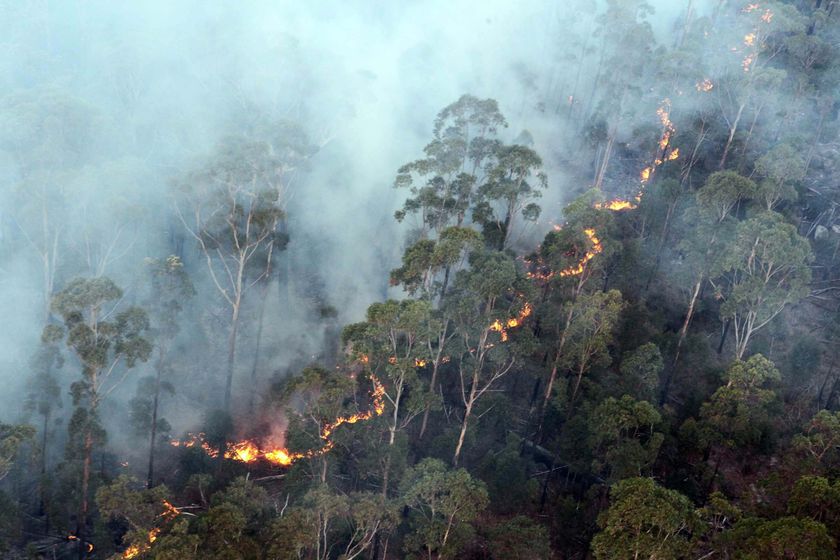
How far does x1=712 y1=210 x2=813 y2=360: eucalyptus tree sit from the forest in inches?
5.9

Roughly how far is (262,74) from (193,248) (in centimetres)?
1635

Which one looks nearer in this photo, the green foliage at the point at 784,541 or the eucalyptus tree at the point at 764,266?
the green foliage at the point at 784,541

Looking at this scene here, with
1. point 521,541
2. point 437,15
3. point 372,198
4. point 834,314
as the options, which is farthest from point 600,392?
point 437,15

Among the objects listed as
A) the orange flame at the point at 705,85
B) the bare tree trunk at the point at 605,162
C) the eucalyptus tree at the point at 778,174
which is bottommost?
the bare tree trunk at the point at 605,162

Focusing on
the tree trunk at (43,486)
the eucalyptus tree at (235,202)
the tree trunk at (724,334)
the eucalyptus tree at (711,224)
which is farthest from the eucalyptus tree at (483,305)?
the tree trunk at (43,486)

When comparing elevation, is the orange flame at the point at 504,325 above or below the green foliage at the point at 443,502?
above

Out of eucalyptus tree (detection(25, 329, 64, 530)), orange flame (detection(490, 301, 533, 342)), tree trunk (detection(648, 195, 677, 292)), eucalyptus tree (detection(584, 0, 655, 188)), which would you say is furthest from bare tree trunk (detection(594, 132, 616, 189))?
eucalyptus tree (detection(25, 329, 64, 530))

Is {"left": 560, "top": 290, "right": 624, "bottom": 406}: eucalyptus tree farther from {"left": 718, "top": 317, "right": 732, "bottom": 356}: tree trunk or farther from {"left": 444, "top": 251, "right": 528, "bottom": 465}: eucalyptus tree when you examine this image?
{"left": 718, "top": 317, "right": 732, "bottom": 356}: tree trunk

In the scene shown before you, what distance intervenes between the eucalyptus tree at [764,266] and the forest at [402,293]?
0.15 metres

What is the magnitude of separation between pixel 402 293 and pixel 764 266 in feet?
62.9

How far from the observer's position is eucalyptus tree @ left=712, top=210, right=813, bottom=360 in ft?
96.9

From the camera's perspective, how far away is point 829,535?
1767cm

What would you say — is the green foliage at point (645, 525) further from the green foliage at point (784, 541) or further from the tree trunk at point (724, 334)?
the tree trunk at point (724, 334)

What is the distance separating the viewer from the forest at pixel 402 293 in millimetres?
23688
